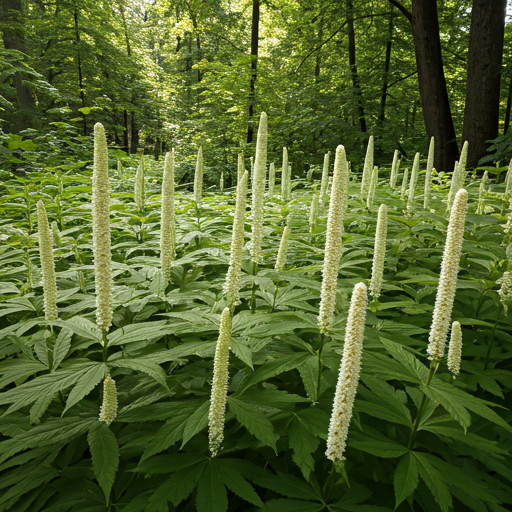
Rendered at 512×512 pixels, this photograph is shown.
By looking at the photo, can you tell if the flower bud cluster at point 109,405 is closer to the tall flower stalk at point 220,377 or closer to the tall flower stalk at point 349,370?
the tall flower stalk at point 220,377

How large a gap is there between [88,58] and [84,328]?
1696cm

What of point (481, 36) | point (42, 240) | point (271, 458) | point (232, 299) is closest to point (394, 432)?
point (271, 458)

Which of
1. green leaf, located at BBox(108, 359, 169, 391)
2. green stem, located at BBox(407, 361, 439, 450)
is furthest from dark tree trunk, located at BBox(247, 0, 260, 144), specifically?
green stem, located at BBox(407, 361, 439, 450)

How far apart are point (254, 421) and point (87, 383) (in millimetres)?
759

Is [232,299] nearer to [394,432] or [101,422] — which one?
[101,422]

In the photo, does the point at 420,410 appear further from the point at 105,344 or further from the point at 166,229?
the point at 166,229

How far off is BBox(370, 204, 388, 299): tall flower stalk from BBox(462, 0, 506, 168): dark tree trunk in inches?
352

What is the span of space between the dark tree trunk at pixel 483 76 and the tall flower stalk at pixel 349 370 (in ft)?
32.7

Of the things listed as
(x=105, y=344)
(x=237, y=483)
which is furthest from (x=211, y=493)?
(x=105, y=344)

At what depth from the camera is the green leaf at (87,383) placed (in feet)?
4.83

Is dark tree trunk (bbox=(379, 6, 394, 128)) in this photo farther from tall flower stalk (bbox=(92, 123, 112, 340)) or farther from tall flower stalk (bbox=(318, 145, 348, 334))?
tall flower stalk (bbox=(92, 123, 112, 340))

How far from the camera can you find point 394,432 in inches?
78.7

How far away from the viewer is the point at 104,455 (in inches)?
58.6

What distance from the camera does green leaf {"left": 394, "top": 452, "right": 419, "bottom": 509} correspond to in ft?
4.32
